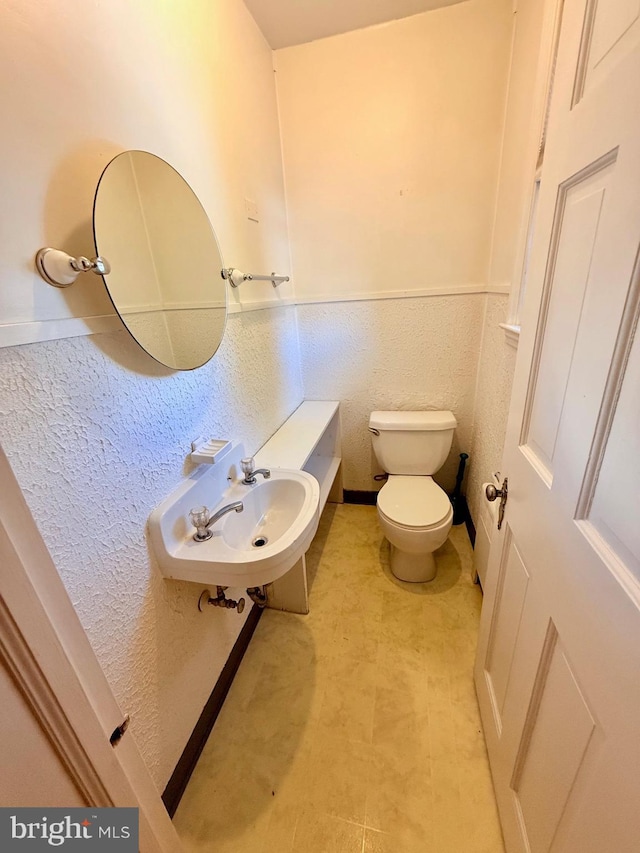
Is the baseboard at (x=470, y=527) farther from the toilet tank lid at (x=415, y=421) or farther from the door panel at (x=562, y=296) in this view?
the door panel at (x=562, y=296)

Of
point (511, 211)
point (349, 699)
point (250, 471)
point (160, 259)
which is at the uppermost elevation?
point (511, 211)

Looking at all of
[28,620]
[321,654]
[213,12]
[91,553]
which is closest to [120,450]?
[91,553]

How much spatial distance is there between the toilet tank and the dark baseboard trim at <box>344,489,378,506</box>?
420mm

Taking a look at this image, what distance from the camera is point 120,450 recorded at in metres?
0.79

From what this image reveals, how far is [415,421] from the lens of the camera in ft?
6.08

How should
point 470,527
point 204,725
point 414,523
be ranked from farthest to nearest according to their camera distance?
point 470,527 < point 414,523 < point 204,725

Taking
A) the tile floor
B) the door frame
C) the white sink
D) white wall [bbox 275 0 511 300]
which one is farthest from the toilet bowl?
the door frame

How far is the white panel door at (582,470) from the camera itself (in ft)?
1.45

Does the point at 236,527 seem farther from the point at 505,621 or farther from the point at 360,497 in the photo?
the point at 360,497

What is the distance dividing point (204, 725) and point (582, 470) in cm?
140

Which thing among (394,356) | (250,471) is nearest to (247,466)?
(250,471)

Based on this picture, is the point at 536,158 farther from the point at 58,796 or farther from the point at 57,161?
the point at 58,796

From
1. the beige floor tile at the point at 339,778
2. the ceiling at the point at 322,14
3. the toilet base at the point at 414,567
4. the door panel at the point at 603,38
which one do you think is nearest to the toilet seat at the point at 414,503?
the toilet base at the point at 414,567

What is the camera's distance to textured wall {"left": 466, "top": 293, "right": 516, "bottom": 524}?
140 centimetres
